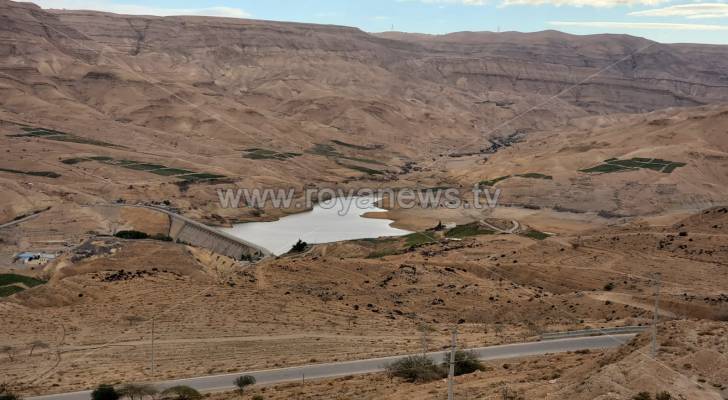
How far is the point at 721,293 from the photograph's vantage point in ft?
126

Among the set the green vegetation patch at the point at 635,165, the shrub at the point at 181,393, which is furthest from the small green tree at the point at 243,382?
the green vegetation patch at the point at 635,165

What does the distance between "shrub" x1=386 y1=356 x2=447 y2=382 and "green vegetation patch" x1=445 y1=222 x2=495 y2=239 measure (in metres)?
43.6

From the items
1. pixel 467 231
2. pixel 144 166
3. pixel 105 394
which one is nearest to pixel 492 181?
pixel 467 231

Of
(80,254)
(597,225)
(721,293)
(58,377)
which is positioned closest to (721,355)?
(721,293)

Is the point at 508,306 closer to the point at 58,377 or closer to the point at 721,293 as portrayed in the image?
the point at 721,293

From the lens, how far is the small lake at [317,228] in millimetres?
77812

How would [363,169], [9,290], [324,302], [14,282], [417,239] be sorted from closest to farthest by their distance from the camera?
[324,302] < [9,290] < [14,282] < [417,239] < [363,169]

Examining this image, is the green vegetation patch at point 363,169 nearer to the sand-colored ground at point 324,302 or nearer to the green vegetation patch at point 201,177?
the green vegetation patch at point 201,177

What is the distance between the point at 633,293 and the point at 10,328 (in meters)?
32.7

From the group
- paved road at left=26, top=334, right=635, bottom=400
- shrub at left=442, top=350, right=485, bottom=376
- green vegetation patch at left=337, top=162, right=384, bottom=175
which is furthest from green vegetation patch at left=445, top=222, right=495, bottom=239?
green vegetation patch at left=337, top=162, right=384, bottom=175

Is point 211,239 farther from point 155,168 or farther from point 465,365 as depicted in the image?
point 465,365

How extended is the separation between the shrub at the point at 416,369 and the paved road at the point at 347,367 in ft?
5.42

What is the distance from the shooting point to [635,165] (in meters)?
100

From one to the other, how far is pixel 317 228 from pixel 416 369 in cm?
6055
